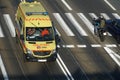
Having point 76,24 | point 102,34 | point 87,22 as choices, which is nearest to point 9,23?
point 76,24

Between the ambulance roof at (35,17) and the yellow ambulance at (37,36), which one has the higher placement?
the ambulance roof at (35,17)

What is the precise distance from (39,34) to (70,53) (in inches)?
135

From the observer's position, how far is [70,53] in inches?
1137

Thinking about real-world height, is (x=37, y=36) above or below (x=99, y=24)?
above

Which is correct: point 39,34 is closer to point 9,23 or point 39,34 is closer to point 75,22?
point 9,23

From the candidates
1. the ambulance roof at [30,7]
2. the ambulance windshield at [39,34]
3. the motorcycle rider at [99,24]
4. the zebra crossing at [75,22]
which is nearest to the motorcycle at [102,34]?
the motorcycle rider at [99,24]

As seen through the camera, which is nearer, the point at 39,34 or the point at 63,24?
the point at 39,34

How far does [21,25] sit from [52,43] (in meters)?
2.96

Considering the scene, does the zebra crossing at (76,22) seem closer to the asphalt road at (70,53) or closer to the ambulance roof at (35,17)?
the asphalt road at (70,53)

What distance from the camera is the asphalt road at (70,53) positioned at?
85.1 feet

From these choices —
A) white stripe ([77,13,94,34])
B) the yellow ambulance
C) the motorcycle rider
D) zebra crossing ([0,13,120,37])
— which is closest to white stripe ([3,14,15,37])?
zebra crossing ([0,13,120,37])

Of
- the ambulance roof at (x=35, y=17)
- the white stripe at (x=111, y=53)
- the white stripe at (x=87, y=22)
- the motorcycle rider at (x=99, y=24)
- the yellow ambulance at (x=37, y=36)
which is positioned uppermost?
the ambulance roof at (x=35, y=17)

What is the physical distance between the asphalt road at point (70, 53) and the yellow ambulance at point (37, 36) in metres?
0.95

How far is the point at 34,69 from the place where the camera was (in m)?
26.3
